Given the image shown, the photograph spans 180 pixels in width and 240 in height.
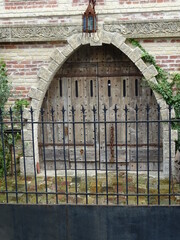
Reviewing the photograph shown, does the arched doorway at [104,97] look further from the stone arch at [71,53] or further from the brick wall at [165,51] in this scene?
the brick wall at [165,51]

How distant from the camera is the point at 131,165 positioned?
789 cm

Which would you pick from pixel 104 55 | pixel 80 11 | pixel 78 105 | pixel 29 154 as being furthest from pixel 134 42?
pixel 29 154

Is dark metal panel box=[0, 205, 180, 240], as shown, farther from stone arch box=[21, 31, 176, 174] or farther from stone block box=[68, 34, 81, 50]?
stone block box=[68, 34, 81, 50]

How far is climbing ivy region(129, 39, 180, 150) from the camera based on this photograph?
6980 millimetres

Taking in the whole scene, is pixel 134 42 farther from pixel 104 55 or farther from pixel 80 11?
pixel 80 11

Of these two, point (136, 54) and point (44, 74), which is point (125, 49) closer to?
point (136, 54)

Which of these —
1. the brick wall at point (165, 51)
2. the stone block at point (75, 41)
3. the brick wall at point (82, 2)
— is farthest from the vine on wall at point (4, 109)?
the brick wall at point (165, 51)

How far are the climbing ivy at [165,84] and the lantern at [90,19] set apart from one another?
80 cm

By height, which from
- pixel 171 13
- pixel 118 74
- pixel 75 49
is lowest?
pixel 118 74

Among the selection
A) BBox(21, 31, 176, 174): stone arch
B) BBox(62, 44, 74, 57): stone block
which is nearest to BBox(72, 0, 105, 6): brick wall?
BBox(21, 31, 176, 174): stone arch

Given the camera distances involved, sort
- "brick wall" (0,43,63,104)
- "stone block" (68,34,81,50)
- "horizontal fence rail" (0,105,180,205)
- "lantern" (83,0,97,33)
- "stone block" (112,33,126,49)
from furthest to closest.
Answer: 1. "brick wall" (0,43,63,104)
2. "horizontal fence rail" (0,105,180,205)
3. "stone block" (68,34,81,50)
4. "stone block" (112,33,126,49)
5. "lantern" (83,0,97,33)

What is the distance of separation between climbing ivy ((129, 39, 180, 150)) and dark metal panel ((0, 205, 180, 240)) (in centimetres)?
243

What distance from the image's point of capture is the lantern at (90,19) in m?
6.80

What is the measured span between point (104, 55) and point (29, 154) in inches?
104
